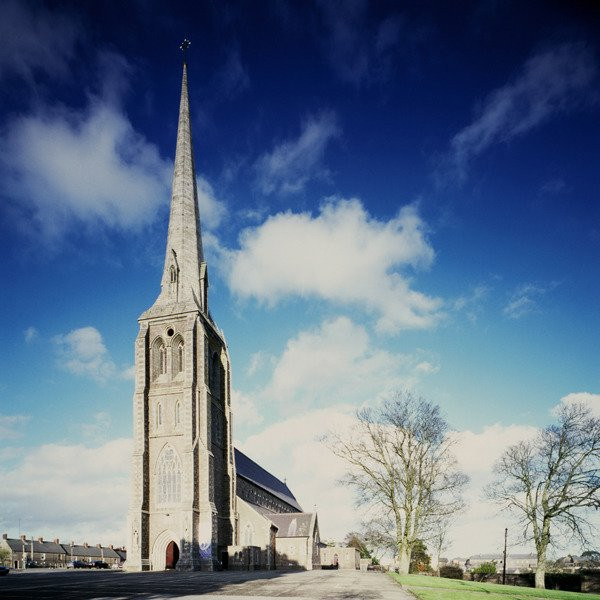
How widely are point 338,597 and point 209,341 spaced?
3563cm

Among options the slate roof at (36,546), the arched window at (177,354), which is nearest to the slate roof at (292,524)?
the arched window at (177,354)

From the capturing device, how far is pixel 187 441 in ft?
139

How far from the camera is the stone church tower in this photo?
40.3 m

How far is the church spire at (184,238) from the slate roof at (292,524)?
27.3m

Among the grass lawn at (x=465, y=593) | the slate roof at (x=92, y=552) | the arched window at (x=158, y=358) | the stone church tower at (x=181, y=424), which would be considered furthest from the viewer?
the slate roof at (x=92, y=552)

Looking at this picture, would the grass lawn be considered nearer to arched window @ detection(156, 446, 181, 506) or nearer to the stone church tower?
the stone church tower

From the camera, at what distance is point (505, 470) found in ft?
133

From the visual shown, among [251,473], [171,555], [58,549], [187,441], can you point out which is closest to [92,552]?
[58,549]

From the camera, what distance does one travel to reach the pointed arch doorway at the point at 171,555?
40.4 m

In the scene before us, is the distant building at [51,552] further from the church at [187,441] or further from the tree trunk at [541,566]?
the tree trunk at [541,566]

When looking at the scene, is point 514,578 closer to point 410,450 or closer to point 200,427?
point 410,450

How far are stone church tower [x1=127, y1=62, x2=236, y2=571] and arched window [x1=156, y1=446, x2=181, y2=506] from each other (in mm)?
80

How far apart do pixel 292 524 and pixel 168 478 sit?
2176 cm

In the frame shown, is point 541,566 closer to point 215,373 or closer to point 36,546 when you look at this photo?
point 215,373
